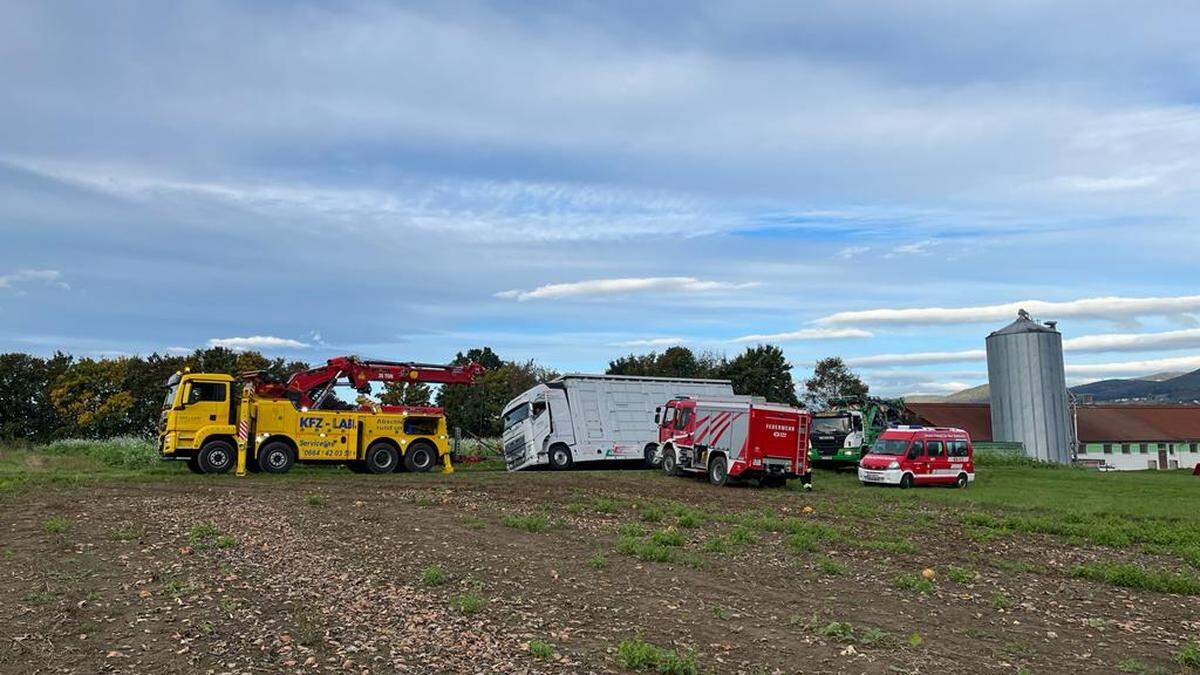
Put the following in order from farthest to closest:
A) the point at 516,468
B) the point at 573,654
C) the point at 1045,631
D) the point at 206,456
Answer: the point at 516,468
the point at 206,456
the point at 1045,631
the point at 573,654

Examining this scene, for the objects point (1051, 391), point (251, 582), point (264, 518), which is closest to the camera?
point (251, 582)

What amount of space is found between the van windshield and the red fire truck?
10.7 ft

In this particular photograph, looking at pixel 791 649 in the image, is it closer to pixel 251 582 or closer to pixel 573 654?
pixel 573 654

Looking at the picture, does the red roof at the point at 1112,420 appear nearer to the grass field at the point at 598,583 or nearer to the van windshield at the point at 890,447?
the van windshield at the point at 890,447

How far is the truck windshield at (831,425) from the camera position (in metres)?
35.2

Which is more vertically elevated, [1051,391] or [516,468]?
[1051,391]

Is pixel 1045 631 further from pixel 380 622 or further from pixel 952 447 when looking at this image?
pixel 952 447

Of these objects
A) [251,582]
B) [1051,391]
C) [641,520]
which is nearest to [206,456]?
[641,520]

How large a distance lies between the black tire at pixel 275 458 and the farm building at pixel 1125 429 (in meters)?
45.2

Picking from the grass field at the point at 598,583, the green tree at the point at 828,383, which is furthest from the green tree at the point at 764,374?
the grass field at the point at 598,583

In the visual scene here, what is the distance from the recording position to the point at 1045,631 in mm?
9055

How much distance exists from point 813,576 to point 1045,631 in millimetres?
3040

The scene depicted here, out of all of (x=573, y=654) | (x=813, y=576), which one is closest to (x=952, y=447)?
(x=813, y=576)

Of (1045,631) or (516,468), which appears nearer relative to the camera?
(1045,631)
